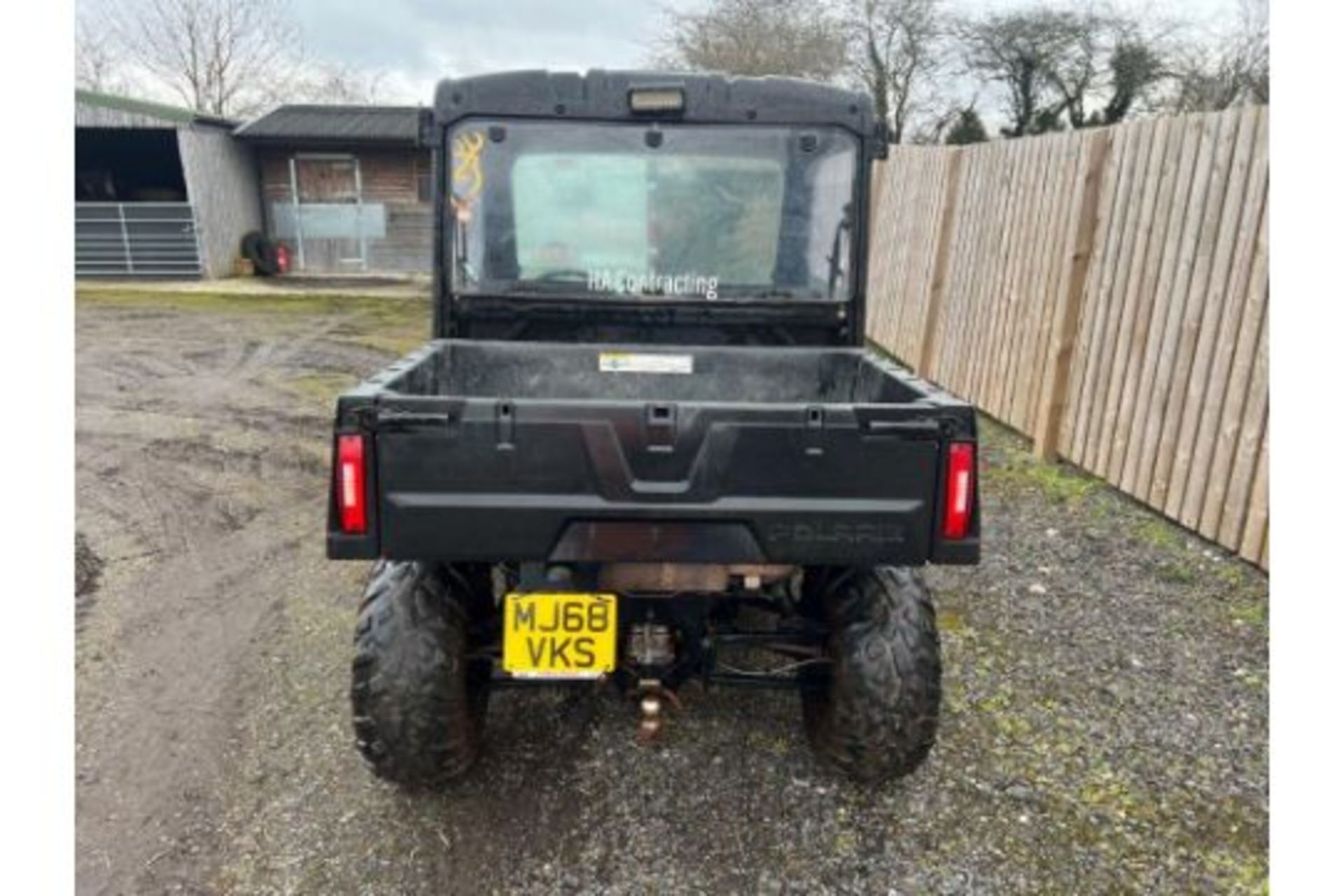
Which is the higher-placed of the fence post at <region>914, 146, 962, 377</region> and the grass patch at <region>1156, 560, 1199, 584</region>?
the fence post at <region>914, 146, 962, 377</region>

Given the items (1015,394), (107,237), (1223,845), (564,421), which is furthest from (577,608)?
(107,237)

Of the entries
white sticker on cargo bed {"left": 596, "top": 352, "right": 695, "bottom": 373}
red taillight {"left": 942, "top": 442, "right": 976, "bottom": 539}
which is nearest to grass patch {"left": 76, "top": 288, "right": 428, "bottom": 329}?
white sticker on cargo bed {"left": 596, "top": 352, "right": 695, "bottom": 373}

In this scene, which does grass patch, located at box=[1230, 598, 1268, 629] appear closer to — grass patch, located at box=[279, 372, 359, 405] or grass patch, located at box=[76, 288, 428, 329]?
grass patch, located at box=[279, 372, 359, 405]

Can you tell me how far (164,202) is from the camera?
18406 mm

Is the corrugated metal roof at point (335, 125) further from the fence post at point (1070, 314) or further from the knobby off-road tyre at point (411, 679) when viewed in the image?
the knobby off-road tyre at point (411, 679)

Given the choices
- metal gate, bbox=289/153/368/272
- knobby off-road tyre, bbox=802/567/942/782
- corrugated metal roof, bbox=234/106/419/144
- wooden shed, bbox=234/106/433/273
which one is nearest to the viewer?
knobby off-road tyre, bbox=802/567/942/782

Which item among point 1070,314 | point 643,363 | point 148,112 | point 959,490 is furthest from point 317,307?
point 959,490

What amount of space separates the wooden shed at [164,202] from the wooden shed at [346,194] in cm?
63

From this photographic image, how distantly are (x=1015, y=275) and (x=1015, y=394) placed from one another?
2.92ft

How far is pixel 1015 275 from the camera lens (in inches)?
261

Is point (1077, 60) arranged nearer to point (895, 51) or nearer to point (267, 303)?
point (895, 51)

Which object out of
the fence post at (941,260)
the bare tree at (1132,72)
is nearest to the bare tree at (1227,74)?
the bare tree at (1132,72)

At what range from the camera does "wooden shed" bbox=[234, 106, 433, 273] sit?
1861 cm

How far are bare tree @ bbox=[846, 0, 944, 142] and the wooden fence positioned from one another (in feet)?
58.0
